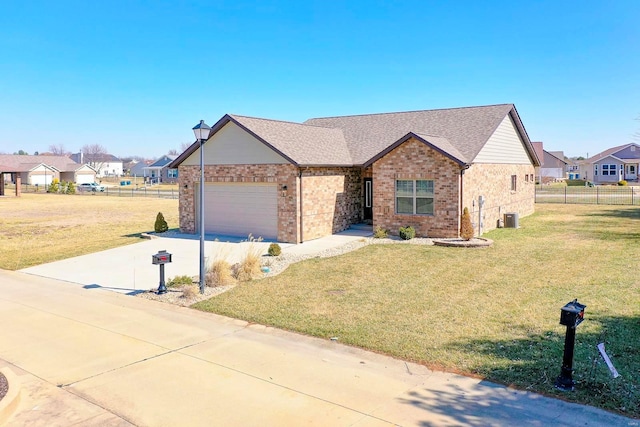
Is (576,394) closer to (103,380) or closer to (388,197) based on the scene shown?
(103,380)

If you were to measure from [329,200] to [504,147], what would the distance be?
9.61 m

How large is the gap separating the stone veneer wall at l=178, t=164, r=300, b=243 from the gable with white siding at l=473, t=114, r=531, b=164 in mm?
7783

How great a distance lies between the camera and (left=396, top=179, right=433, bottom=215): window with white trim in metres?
20.0

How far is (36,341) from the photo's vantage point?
9.07m

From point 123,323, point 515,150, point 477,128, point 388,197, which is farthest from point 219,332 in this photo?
point 515,150

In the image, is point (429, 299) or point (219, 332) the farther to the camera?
point (429, 299)

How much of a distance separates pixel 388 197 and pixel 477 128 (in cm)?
593

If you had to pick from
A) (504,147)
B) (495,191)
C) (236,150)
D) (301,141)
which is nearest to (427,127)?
(504,147)

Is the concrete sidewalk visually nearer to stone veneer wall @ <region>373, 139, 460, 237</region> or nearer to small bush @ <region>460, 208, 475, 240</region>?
small bush @ <region>460, 208, 475, 240</region>

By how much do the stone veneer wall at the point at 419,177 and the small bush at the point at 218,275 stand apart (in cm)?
935

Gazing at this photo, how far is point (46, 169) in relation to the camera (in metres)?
82.9

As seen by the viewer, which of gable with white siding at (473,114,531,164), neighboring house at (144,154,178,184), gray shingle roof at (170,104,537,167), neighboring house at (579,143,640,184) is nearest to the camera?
gray shingle roof at (170,104,537,167)

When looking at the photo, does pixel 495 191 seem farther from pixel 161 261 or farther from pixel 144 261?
pixel 161 261

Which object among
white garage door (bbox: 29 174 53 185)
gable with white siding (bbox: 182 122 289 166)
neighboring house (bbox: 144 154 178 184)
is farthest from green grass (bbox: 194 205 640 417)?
neighboring house (bbox: 144 154 178 184)
